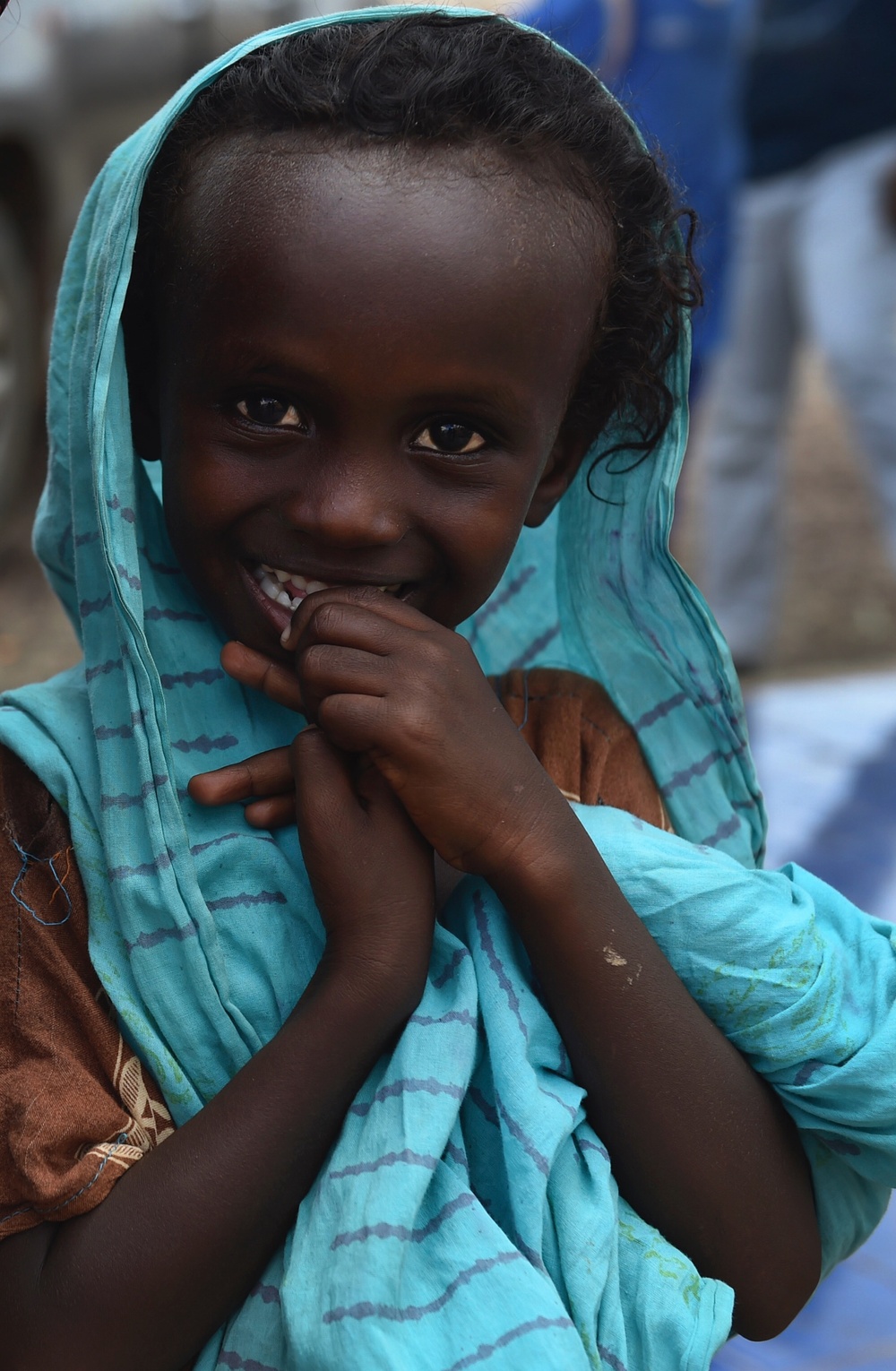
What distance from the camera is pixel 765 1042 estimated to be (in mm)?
1396

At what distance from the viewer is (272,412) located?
4.40ft

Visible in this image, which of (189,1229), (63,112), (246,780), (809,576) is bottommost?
(809,576)

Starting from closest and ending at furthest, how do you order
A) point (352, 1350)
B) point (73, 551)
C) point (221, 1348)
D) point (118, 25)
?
point (352, 1350) < point (221, 1348) < point (73, 551) < point (118, 25)

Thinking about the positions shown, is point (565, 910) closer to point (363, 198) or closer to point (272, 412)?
point (272, 412)

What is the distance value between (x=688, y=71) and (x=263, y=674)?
303 cm

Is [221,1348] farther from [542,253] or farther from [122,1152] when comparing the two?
[542,253]

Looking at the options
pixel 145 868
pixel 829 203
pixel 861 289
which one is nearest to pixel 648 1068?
pixel 145 868

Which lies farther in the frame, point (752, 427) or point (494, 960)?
point (752, 427)

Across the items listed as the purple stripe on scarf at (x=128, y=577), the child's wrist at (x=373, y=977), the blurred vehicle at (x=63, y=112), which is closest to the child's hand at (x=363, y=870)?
the child's wrist at (x=373, y=977)

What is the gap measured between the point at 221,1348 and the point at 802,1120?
0.58 meters

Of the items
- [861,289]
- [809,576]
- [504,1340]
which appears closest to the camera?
[504,1340]

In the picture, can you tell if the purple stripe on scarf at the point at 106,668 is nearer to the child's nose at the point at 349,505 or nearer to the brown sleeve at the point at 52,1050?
the brown sleeve at the point at 52,1050

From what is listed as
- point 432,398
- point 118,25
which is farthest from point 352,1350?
point 118,25

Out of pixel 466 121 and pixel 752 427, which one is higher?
pixel 466 121
